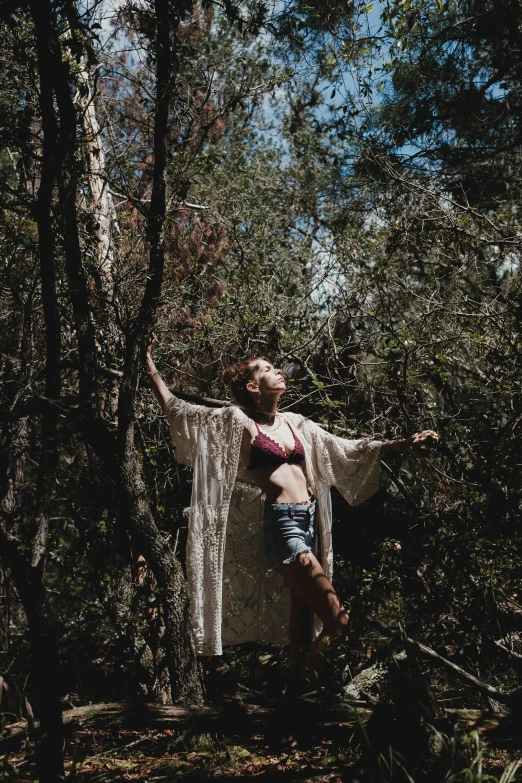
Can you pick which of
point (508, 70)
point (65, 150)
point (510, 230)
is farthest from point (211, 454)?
point (508, 70)

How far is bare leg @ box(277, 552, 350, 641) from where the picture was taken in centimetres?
355

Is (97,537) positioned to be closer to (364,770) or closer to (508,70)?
(364,770)

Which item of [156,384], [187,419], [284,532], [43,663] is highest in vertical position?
[156,384]

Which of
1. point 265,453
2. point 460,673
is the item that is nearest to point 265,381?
point 265,453

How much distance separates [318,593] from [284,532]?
1.07 feet

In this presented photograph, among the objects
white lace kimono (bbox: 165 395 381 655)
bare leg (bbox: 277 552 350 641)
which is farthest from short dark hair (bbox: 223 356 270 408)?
bare leg (bbox: 277 552 350 641)

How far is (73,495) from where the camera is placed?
4.52 m

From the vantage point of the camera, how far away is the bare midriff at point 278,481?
12.3ft

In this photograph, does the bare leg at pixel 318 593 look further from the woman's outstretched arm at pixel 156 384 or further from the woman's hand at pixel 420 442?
the woman's outstretched arm at pixel 156 384

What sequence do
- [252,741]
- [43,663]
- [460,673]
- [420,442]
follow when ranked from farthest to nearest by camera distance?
1. [420,442]
2. [252,741]
3. [460,673]
4. [43,663]

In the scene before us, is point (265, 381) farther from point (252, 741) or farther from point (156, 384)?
point (252, 741)

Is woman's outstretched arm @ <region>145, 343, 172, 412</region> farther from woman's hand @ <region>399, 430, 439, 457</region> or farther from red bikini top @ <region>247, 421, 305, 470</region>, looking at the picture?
woman's hand @ <region>399, 430, 439, 457</region>

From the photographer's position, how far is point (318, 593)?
11.8 feet

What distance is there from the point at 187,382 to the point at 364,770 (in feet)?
9.63
